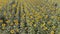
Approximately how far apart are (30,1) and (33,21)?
3.61 feet

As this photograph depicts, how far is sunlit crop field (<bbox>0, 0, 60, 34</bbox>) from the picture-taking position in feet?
11.2

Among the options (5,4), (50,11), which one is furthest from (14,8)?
(50,11)

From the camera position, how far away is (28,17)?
3727mm

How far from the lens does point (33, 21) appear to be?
3.54 metres

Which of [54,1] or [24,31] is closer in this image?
[24,31]

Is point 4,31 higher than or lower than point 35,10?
lower

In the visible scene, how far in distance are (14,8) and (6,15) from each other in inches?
14.8

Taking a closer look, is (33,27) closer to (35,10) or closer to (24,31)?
(24,31)

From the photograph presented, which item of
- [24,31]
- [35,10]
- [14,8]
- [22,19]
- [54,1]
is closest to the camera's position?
[24,31]

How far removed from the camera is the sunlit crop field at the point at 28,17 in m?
3.42

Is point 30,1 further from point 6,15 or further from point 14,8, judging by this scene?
point 6,15

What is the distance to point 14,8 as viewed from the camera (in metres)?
4.30

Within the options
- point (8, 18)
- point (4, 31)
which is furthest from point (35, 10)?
point (4, 31)

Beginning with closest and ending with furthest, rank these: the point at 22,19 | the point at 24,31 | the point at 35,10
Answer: the point at 24,31
the point at 22,19
the point at 35,10
